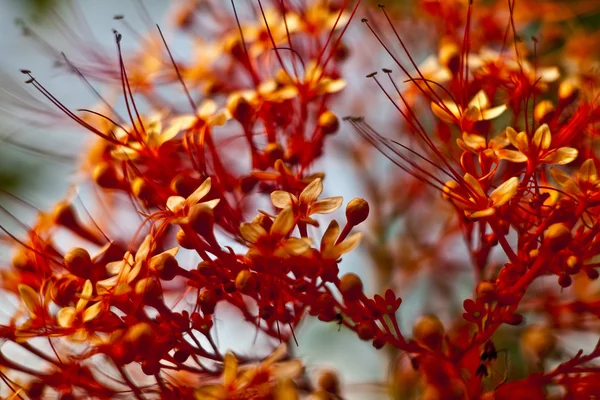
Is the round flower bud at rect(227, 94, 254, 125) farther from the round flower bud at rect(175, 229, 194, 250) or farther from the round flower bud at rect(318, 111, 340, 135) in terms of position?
the round flower bud at rect(175, 229, 194, 250)

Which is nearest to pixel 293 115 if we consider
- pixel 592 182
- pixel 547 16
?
pixel 592 182

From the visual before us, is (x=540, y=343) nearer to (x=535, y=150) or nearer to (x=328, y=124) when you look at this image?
(x=535, y=150)

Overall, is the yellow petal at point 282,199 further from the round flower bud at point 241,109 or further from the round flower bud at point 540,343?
the round flower bud at point 540,343

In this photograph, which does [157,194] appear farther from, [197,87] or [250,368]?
[197,87]

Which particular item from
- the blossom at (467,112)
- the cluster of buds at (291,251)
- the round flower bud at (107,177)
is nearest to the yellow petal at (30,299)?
the cluster of buds at (291,251)

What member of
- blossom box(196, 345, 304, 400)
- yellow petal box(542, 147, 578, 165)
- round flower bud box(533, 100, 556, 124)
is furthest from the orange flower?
round flower bud box(533, 100, 556, 124)
